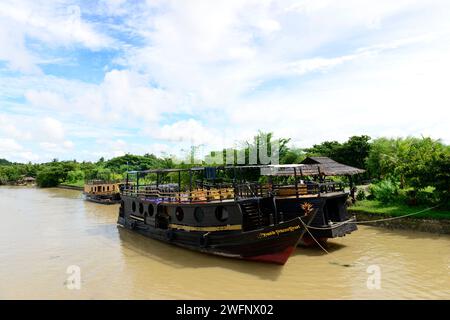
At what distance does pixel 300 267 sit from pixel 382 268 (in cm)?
272

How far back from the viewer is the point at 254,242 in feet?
37.3

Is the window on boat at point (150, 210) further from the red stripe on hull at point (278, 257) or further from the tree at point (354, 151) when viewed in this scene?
the tree at point (354, 151)

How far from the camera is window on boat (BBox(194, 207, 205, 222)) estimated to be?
12887mm

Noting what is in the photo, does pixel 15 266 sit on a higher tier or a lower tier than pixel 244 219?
lower

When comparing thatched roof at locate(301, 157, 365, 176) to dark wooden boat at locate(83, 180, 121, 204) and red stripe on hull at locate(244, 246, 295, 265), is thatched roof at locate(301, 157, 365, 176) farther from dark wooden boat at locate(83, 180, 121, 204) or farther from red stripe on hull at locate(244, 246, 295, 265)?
dark wooden boat at locate(83, 180, 121, 204)

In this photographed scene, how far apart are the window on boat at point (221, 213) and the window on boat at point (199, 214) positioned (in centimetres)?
68

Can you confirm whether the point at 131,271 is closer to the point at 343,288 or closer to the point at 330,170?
the point at 343,288

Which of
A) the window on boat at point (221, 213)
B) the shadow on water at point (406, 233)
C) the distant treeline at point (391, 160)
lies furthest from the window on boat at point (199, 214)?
the distant treeline at point (391, 160)

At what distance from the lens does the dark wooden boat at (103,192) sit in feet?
108

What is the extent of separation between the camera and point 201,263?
477 inches

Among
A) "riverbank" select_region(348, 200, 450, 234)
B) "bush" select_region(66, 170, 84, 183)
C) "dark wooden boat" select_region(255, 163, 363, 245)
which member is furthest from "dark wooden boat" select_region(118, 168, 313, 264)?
"bush" select_region(66, 170, 84, 183)

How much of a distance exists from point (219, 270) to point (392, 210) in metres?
10.5

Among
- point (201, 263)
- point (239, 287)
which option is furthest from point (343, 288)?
point (201, 263)

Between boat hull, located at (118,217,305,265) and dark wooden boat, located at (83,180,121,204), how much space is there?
21.5 metres
